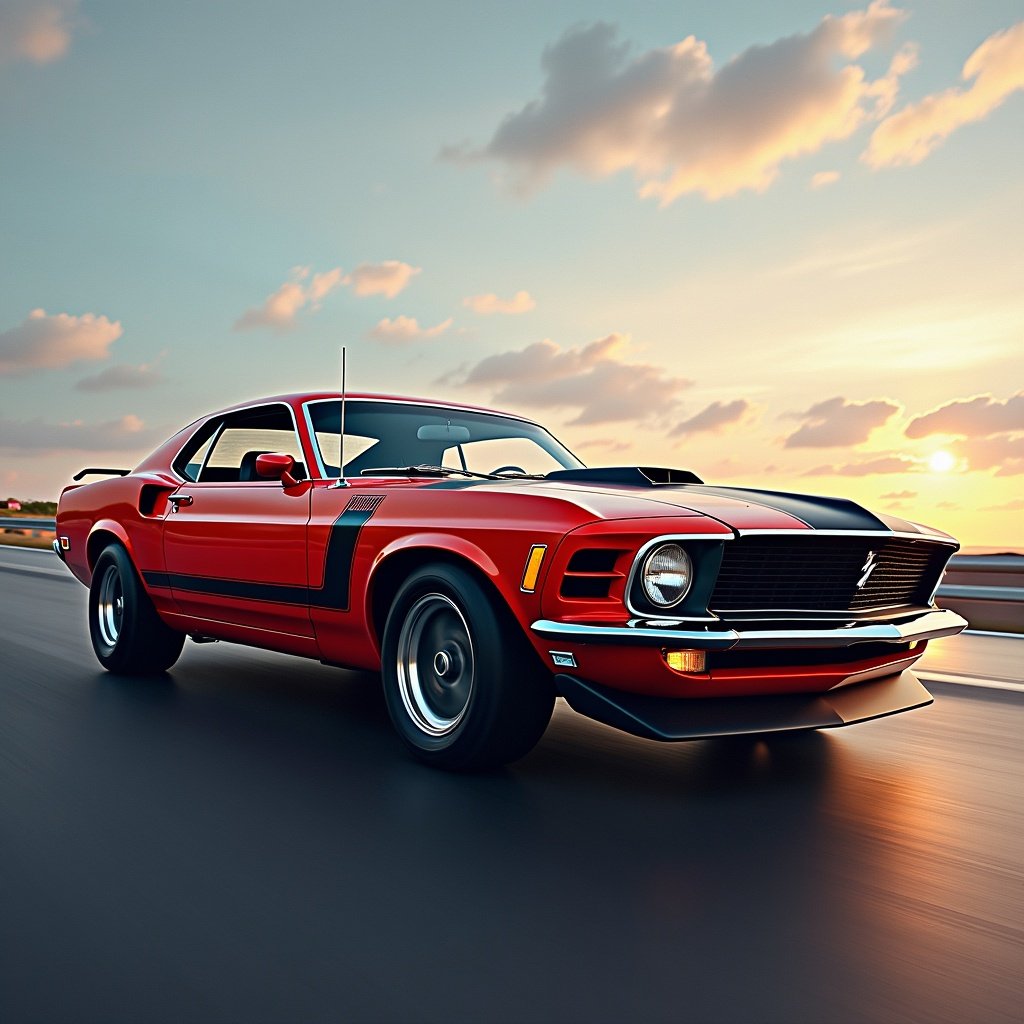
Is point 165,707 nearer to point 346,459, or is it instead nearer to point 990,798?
point 346,459

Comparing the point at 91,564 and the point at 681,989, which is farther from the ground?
the point at 91,564

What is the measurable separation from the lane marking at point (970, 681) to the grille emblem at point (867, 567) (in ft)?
8.14

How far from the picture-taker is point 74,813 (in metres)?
3.61

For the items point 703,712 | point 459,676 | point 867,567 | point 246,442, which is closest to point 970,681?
point 867,567

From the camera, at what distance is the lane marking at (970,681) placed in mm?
6246

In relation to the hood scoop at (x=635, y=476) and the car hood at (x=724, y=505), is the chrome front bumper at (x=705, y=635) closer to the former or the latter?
the car hood at (x=724, y=505)

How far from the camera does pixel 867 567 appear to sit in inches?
164

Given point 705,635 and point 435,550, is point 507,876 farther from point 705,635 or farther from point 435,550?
point 435,550

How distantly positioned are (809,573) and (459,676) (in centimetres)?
130

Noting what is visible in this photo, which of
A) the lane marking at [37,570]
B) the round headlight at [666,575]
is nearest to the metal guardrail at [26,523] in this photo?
the lane marking at [37,570]

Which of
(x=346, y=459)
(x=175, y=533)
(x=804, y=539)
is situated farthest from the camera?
(x=175, y=533)

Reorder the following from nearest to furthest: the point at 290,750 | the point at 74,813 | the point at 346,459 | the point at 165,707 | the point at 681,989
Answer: the point at 681,989 < the point at 74,813 < the point at 290,750 < the point at 346,459 < the point at 165,707

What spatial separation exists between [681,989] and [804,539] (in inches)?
75.8

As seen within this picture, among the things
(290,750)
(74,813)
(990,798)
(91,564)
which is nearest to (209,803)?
(74,813)
